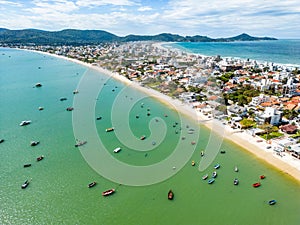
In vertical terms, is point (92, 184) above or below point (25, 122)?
below

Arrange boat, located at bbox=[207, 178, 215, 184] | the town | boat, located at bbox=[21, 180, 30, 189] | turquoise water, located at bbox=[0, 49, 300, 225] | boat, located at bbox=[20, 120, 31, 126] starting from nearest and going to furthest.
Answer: turquoise water, located at bbox=[0, 49, 300, 225], boat, located at bbox=[21, 180, 30, 189], boat, located at bbox=[207, 178, 215, 184], the town, boat, located at bbox=[20, 120, 31, 126]

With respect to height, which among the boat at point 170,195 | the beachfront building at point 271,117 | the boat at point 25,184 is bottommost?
the boat at point 25,184

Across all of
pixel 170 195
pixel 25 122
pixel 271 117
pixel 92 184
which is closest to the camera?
pixel 170 195

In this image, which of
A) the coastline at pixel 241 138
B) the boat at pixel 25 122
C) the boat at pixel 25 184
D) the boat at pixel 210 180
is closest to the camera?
the boat at pixel 25 184

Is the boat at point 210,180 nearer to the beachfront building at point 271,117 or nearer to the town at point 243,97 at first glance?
the town at point 243,97

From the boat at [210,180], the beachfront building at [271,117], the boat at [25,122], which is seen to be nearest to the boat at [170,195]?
the boat at [210,180]

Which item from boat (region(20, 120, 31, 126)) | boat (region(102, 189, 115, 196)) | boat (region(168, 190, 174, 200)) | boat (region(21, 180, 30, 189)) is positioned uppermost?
boat (region(20, 120, 31, 126))

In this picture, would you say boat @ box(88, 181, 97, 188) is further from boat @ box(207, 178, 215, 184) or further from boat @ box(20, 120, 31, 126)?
boat @ box(20, 120, 31, 126)

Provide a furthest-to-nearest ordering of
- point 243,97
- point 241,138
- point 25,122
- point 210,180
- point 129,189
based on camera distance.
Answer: point 243,97 → point 25,122 → point 241,138 → point 210,180 → point 129,189

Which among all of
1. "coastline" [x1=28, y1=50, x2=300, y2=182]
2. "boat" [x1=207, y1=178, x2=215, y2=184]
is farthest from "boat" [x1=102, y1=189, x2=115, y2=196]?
"coastline" [x1=28, y1=50, x2=300, y2=182]

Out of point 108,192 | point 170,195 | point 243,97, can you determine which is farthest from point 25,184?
point 243,97

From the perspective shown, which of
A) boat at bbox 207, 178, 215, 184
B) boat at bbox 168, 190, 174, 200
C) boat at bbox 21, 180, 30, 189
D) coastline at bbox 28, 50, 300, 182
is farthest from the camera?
coastline at bbox 28, 50, 300, 182

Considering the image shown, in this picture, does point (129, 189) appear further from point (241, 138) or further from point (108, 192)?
point (241, 138)
